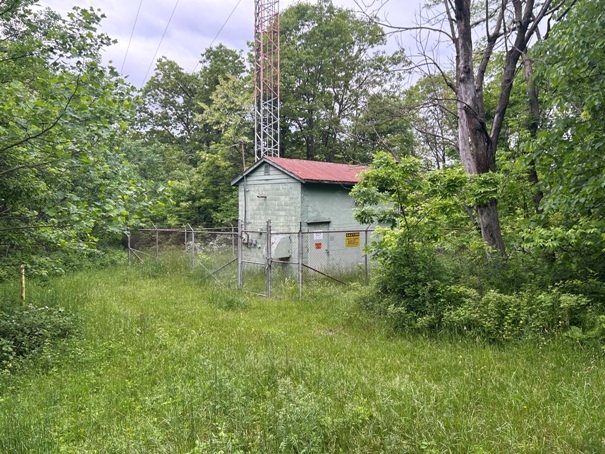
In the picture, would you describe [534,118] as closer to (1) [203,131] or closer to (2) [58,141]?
(2) [58,141]

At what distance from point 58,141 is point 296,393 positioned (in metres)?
4.07

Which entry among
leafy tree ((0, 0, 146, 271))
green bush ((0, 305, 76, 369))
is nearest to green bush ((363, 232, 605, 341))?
leafy tree ((0, 0, 146, 271))

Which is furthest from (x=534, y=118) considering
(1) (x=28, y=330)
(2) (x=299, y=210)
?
(1) (x=28, y=330)

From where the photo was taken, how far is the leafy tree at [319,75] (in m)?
→ 25.4

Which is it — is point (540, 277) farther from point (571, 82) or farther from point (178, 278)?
point (178, 278)

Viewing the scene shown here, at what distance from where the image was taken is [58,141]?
441 centimetres

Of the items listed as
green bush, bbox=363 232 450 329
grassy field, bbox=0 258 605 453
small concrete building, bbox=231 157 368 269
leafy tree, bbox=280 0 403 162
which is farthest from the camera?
leafy tree, bbox=280 0 403 162

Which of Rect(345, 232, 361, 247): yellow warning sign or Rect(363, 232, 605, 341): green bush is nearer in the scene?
Rect(363, 232, 605, 341): green bush

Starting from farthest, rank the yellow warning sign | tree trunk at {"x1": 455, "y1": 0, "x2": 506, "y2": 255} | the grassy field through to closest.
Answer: the yellow warning sign → tree trunk at {"x1": 455, "y1": 0, "x2": 506, "y2": 255} → the grassy field

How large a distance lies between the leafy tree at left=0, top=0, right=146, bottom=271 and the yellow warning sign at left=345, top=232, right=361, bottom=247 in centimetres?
908

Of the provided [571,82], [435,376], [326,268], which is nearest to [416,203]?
[571,82]

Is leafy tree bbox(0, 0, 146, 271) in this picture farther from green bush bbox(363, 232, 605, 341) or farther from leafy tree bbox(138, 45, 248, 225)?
leafy tree bbox(138, 45, 248, 225)

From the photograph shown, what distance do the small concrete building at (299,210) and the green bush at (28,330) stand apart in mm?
6569

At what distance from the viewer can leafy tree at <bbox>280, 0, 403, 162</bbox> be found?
25406 millimetres
